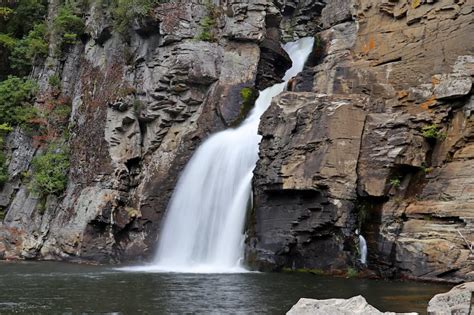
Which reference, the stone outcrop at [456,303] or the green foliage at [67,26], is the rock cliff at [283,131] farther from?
the stone outcrop at [456,303]

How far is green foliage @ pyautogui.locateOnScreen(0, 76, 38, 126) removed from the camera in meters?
28.2

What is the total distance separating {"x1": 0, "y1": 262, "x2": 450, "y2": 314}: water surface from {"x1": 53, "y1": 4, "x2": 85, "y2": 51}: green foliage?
15836mm

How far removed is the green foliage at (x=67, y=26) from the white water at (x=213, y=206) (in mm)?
11761

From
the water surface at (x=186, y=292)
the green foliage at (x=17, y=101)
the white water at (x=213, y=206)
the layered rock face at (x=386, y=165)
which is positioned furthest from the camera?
the green foliage at (x=17, y=101)

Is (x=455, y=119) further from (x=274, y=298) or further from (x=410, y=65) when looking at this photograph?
(x=274, y=298)

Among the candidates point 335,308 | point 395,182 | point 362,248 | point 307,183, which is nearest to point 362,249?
point 362,248

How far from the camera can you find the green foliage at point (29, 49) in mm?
30547

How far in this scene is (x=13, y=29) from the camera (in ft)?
109

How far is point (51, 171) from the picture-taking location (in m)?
25.5

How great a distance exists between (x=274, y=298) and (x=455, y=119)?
26.0 ft

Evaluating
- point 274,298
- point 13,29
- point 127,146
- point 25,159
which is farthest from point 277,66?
point 13,29

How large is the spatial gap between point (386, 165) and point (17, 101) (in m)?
20.7

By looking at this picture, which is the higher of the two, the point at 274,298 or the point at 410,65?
the point at 410,65

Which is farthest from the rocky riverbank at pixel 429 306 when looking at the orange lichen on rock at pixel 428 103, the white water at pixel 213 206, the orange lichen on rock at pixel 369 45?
the orange lichen on rock at pixel 369 45
